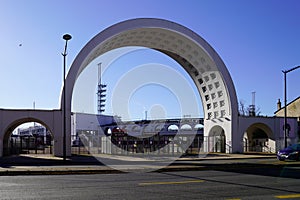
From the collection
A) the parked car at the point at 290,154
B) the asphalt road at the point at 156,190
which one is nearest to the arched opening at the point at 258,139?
the parked car at the point at 290,154

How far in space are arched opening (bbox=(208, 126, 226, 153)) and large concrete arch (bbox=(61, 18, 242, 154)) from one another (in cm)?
85

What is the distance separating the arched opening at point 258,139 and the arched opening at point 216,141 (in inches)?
133

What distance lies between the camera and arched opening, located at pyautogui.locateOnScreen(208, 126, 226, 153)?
44.5 metres

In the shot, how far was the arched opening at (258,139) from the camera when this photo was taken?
145 feet

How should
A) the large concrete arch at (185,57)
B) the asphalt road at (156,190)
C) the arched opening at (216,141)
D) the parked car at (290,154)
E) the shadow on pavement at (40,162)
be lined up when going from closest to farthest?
the asphalt road at (156,190), the shadow on pavement at (40,162), the parked car at (290,154), the large concrete arch at (185,57), the arched opening at (216,141)

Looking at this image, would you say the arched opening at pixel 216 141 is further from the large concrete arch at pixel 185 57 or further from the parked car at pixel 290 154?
the parked car at pixel 290 154

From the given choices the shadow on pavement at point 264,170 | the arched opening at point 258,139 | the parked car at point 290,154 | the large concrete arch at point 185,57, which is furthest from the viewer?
the arched opening at point 258,139

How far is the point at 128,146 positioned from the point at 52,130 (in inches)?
462

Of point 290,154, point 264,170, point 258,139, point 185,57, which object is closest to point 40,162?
point 264,170

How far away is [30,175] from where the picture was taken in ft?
56.8

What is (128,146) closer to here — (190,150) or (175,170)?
(190,150)

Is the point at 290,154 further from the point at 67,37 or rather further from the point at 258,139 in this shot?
the point at 258,139

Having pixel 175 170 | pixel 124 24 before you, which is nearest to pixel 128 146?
pixel 124 24

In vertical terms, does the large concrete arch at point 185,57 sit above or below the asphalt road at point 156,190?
above
